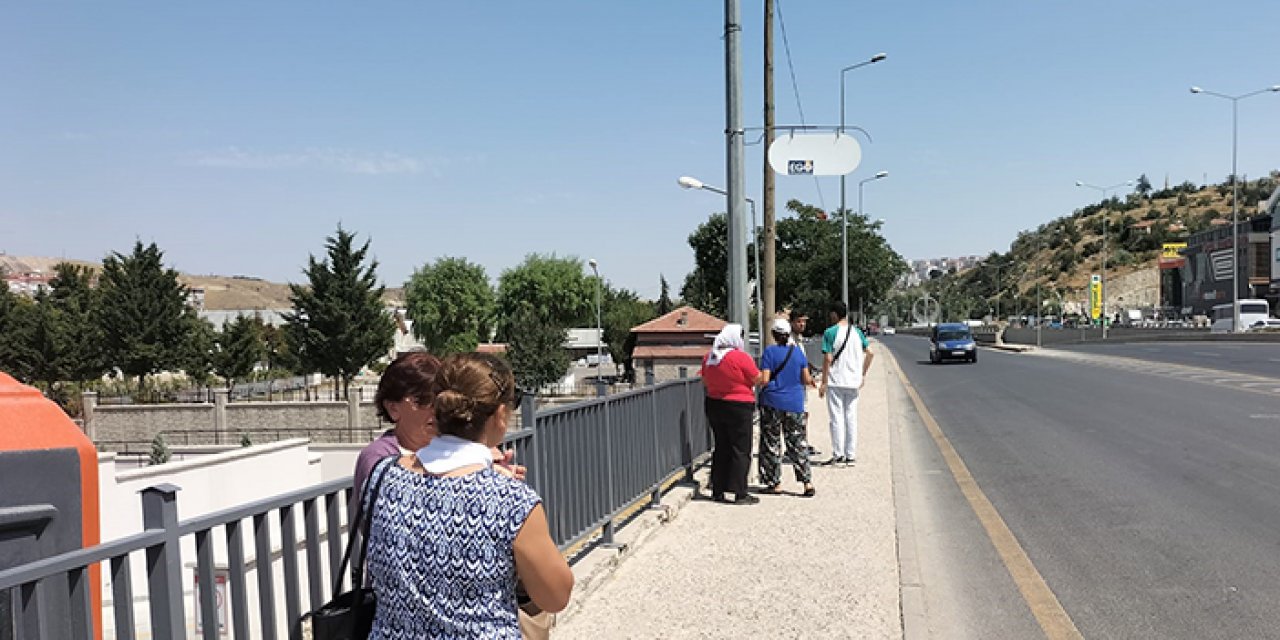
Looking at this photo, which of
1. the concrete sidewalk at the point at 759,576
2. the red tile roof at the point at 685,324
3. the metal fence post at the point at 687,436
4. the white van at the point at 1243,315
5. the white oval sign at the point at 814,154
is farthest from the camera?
the red tile roof at the point at 685,324

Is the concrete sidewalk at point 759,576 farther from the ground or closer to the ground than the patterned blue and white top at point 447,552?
closer to the ground

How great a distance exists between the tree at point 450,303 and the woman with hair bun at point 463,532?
91.4 m

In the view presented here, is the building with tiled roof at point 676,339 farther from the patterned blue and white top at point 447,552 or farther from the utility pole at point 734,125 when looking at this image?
the patterned blue and white top at point 447,552

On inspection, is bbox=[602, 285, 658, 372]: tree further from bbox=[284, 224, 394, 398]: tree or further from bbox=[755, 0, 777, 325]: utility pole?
bbox=[755, 0, 777, 325]: utility pole

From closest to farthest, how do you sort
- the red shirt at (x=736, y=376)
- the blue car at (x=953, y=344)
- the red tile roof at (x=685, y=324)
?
the red shirt at (x=736, y=376), the blue car at (x=953, y=344), the red tile roof at (x=685, y=324)

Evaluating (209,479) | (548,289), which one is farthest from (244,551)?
(548,289)

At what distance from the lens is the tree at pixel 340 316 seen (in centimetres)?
6338

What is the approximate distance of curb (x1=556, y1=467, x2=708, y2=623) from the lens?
5.37m

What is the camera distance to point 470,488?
228 cm

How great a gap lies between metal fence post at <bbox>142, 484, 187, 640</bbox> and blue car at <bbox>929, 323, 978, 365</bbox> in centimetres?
3510

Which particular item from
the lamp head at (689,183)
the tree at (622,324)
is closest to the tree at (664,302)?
the tree at (622,324)

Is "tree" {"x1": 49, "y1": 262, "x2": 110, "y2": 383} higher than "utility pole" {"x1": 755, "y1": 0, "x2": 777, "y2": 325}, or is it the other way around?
"utility pole" {"x1": 755, "y1": 0, "x2": 777, "y2": 325}

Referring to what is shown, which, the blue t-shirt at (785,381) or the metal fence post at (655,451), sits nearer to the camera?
the metal fence post at (655,451)

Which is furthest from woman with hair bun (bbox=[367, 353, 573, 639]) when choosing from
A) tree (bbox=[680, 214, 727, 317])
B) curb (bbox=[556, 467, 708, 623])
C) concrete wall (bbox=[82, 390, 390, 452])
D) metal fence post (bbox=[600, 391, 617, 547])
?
tree (bbox=[680, 214, 727, 317])
